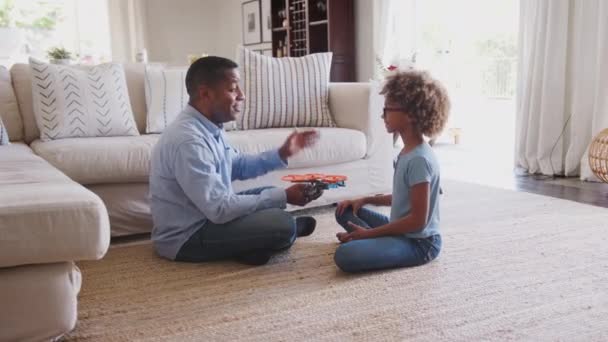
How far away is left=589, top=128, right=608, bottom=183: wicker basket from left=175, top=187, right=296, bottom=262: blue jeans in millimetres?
2184

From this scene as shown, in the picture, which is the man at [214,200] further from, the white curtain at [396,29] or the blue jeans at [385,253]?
the white curtain at [396,29]

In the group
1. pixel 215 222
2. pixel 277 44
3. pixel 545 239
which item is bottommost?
pixel 545 239

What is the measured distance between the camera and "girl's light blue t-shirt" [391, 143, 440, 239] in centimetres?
202

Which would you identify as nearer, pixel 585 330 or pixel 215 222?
pixel 585 330

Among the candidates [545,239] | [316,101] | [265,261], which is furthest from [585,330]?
[316,101]

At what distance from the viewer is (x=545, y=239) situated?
2445mm

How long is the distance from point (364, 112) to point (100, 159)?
4.69 ft

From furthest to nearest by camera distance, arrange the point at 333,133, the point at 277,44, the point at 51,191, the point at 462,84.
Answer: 1. the point at 277,44
2. the point at 462,84
3. the point at 333,133
4. the point at 51,191

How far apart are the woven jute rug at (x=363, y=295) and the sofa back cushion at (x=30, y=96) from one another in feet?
3.16

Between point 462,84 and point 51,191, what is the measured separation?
16.1 ft

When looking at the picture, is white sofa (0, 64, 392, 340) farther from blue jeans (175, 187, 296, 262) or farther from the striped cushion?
blue jeans (175, 187, 296, 262)

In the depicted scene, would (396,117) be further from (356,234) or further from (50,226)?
(50,226)

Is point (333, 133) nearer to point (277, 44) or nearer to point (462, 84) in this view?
point (462, 84)

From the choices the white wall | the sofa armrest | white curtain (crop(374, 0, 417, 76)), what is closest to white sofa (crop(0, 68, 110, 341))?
the sofa armrest
